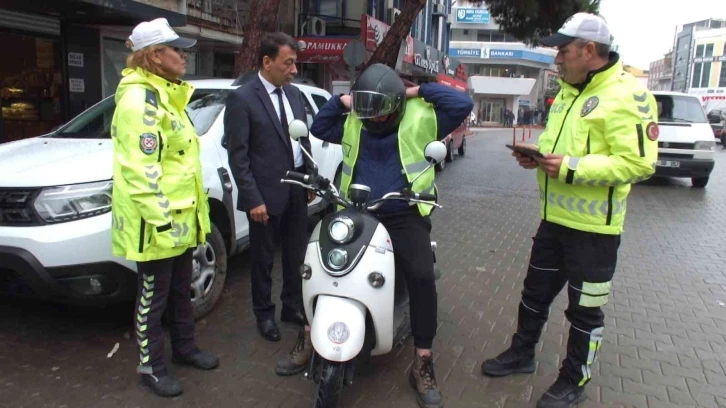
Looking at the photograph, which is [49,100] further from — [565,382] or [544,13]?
[544,13]

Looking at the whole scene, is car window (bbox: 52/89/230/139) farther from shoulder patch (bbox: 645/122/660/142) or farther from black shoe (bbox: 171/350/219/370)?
shoulder patch (bbox: 645/122/660/142)

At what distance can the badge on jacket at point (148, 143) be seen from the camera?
289 cm

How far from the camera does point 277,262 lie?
591 centimetres

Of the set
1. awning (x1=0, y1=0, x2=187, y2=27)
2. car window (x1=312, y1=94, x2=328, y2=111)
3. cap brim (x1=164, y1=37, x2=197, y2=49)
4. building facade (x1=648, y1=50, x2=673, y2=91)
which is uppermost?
building facade (x1=648, y1=50, x2=673, y2=91)

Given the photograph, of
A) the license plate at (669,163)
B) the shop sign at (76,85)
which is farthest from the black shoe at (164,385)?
the license plate at (669,163)

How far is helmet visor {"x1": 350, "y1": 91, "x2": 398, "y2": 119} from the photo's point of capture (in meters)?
2.98

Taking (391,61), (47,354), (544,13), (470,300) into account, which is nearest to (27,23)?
(391,61)

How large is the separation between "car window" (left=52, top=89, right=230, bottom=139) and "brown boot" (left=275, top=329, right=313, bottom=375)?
1.92 m

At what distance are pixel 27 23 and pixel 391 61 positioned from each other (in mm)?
7169

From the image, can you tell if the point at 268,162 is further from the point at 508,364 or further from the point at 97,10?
the point at 97,10

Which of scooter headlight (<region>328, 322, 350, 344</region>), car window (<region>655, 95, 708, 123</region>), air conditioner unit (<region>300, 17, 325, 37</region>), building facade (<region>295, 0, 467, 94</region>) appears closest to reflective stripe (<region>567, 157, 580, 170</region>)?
scooter headlight (<region>328, 322, 350, 344</region>)

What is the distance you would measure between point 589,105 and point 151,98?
2.23 meters

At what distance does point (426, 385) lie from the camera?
321 cm

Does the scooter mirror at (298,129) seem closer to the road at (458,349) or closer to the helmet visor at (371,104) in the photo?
the helmet visor at (371,104)
